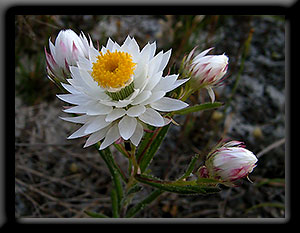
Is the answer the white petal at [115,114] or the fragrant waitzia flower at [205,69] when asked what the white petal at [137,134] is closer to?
the white petal at [115,114]

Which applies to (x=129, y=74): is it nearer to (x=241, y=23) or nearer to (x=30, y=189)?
(x=30, y=189)

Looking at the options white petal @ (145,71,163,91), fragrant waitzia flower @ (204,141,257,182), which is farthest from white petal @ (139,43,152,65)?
fragrant waitzia flower @ (204,141,257,182)

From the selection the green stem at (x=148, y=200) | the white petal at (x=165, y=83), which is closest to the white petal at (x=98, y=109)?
the white petal at (x=165, y=83)

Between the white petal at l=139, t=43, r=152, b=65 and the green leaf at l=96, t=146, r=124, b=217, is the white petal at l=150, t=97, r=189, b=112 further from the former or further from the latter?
the green leaf at l=96, t=146, r=124, b=217

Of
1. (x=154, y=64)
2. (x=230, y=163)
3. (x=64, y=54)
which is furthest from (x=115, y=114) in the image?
(x=230, y=163)
